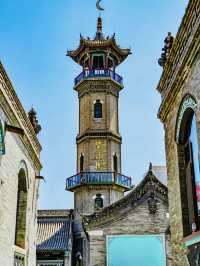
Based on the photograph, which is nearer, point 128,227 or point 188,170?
point 188,170

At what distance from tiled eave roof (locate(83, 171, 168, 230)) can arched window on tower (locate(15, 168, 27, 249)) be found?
9011 mm

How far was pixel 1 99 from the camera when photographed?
29.7 ft

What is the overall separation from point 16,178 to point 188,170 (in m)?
5.01

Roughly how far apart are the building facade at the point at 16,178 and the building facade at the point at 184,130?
3747 millimetres

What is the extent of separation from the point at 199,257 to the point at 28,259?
707 cm

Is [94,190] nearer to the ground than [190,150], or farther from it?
farther from it

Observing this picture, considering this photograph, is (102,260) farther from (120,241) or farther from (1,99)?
(1,99)

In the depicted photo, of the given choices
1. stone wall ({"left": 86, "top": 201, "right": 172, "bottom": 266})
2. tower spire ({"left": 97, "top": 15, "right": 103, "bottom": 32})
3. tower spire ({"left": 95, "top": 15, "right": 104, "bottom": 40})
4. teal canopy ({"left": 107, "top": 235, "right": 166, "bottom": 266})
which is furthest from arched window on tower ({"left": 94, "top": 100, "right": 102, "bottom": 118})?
teal canopy ({"left": 107, "top": 235, "right": 166, "bottom": 266})

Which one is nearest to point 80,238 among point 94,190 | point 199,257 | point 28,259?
point 94,190

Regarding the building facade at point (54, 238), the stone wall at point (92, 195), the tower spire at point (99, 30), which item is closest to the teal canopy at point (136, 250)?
the stone wall at point (92, 195)

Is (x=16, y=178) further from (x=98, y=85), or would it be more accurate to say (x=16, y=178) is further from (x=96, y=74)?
(x=96, y=74)

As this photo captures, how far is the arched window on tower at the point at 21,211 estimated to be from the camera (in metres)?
11.5

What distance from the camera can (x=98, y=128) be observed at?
27906 millimetres

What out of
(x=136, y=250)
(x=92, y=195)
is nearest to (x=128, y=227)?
(x=136, y=250)
